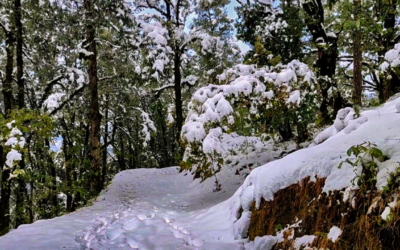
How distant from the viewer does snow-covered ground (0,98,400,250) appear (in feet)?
10.3

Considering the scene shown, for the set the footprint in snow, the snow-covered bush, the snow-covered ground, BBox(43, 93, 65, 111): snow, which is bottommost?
the footprint in snow

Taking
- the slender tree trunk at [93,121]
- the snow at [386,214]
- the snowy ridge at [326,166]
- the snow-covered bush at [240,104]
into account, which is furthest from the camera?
the slender tree trunk at [93,121]

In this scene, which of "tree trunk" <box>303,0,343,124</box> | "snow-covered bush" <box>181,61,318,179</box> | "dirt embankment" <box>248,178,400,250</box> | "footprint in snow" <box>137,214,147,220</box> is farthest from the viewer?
"tree trunk" <box>303,0,343,124</box>

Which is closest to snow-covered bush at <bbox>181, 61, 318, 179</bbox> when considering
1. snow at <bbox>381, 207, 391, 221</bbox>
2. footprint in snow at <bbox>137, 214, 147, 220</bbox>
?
footprint in snow at <bbox>137, 214, 147, 220</bbox>

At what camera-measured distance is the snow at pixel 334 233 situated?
2563 mm

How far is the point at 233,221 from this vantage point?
4.37 metres

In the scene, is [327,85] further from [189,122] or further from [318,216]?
[318,216]

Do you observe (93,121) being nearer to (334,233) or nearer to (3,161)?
(3,161)

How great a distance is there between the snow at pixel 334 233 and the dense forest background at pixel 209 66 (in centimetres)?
203

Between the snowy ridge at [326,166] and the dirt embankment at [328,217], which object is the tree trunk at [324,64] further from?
the dirt embankment at [328,217]

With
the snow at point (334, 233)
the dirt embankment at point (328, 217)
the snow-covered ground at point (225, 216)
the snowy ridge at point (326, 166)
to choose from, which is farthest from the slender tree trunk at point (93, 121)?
the snow at point (334, 233)

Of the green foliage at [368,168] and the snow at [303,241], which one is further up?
the green foliage at [368,168]

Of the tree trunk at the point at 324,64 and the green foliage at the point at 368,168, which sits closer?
the green foliage at the point at 368,168

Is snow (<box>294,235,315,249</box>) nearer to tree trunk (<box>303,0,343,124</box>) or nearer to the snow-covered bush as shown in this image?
the snow-covered bush
